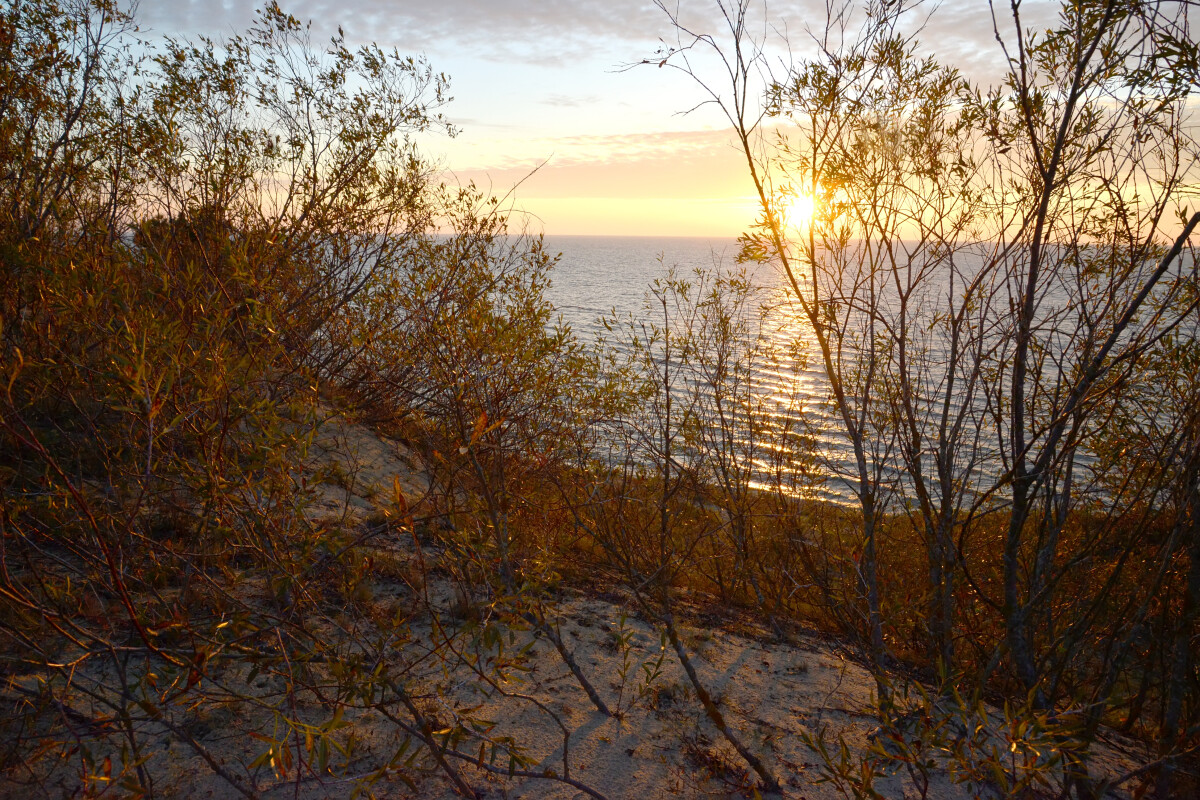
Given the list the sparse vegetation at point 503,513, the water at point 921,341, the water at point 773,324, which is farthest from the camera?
the water at point 773,324

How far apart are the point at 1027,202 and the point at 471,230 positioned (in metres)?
7.32

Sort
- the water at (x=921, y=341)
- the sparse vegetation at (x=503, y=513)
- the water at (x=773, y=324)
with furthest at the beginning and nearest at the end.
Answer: the water at (x=773, y=324)
the water at (x=921, y=341)
the sparse vegetation at (x=503, y=513)

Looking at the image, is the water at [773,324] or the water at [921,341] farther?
the water at [773,324]

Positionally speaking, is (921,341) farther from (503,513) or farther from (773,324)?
(773,324)

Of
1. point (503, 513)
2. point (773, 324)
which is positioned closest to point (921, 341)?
point (503, 513)

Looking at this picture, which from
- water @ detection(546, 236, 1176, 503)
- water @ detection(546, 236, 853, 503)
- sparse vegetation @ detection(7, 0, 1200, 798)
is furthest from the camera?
water @ detection(546, 236, 853, 503)

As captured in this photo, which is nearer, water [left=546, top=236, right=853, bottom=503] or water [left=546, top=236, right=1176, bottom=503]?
water [left=546, top=236, right=1176, bottom=503]

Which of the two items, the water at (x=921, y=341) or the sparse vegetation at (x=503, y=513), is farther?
the water at (x=921, y=341)

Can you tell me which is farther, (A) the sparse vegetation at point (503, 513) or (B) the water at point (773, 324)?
(B) the water at point (773, 324)

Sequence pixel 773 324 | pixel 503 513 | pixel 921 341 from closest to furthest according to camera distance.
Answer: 1. pixel 503 513
2. pixel 921 341
3. pixel 773 324

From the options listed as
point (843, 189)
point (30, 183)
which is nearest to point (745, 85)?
point (843, 189)

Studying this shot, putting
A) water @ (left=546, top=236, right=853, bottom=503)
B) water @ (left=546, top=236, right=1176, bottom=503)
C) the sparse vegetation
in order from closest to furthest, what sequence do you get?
1. the sparse vegetation
2. water @ (left=546, top=236, right=1176, bottom=503)
3. water @ (left=546, top=236, right=853, bottom=503)

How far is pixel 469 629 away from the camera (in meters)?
2.86

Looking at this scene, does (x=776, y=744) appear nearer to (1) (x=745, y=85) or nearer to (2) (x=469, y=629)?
(2) (x=469, y=629)
